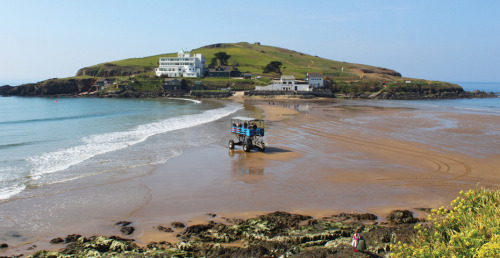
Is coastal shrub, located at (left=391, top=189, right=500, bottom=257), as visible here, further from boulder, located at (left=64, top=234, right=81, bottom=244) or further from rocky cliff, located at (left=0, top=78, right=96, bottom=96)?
rocky cliff, located at (left=0, top=78, right=96, bottom=96)

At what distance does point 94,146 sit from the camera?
28297 mm

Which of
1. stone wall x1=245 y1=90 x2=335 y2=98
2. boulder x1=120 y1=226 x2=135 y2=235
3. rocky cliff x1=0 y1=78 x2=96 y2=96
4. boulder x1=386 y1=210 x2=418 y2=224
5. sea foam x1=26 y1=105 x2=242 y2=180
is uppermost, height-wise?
rocky cliff x1=0 y1=78 x2=96 y2=96

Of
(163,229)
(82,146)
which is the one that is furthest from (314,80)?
(163,229)

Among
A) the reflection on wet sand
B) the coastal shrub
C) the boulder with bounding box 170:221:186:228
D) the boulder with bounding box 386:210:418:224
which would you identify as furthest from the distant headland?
the coastal shrub

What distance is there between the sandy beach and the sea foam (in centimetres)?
429

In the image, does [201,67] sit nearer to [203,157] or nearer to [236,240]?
[203,157]

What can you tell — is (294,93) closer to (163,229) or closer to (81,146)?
(81,146)

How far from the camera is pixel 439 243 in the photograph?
7289 mm

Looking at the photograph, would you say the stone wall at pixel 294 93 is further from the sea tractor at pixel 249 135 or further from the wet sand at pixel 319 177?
the sea tractor at pixel 249 135

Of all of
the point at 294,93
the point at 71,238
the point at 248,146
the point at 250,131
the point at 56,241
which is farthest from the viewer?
the point at 294,93

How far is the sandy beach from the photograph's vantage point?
46.0 ft

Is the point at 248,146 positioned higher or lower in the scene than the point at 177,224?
higher

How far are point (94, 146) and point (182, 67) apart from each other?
93953 mm

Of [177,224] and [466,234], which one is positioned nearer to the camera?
[466,234]
